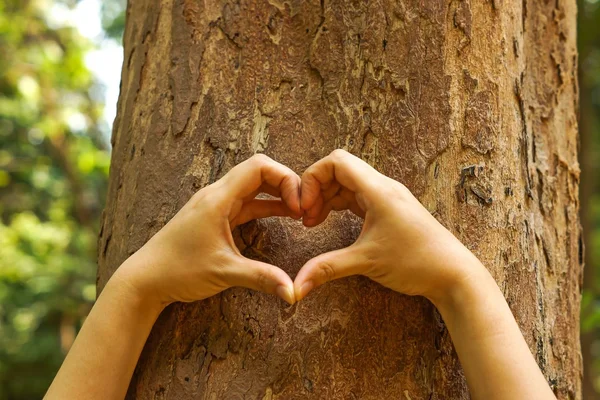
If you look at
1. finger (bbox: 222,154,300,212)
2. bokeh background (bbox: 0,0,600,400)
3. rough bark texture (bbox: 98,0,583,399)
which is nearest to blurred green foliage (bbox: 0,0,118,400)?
bokeh background (bbox: 0,0,600,400)

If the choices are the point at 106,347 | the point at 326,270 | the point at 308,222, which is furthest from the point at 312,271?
the point at 106,347

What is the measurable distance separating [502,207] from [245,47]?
0.75 m

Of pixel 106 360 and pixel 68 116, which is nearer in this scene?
pixel 106 360

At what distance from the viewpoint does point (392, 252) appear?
1.07 meters

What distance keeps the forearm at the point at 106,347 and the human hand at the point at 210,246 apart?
0.04 m

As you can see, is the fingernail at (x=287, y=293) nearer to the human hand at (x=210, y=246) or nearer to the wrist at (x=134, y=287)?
the human hand at (x=210, y=246)

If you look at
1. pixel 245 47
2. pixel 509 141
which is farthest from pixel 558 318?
Result: pixel 245 47

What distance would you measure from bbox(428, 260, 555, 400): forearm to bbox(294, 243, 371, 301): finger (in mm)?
212

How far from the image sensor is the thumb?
1.00m

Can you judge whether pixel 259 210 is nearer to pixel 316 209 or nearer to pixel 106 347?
pixel 316 209

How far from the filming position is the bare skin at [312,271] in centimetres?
104

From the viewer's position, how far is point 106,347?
1143 mm

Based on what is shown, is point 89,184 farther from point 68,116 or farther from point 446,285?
point 446,285

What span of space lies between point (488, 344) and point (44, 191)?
30.0 ft
